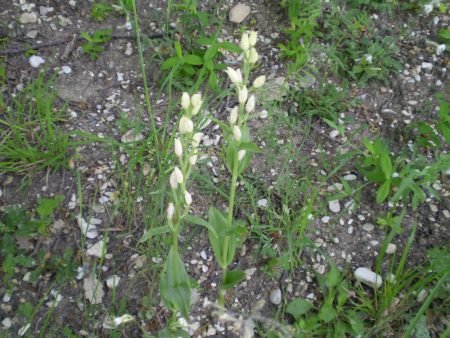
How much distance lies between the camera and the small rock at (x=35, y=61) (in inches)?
109

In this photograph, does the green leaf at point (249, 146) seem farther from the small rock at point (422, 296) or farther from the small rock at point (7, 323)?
the small rock at point (7, 323)

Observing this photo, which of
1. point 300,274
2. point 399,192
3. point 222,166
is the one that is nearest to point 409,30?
point 399,192

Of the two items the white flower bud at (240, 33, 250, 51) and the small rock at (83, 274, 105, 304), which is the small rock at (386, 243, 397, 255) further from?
the small rock at (83, 274, 105, 304)

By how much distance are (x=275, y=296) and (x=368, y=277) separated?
0.44 meters

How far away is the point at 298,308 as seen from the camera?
2.10 metres

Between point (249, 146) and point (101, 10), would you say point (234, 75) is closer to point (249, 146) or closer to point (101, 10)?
point (249, 146)

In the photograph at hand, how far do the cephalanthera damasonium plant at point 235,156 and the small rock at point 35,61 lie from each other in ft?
4.55

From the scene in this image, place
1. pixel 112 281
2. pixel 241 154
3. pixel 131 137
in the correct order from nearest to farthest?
pixel 241 154
pixel 112 281
pixel 131 137

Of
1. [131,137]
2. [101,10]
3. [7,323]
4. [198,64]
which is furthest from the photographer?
[101,10]

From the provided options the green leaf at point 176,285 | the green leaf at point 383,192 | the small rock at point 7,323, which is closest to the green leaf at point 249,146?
the green leaf at point 176,285

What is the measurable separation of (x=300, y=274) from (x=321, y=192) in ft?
1.54

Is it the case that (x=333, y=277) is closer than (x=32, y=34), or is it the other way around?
(x=333, y=277)

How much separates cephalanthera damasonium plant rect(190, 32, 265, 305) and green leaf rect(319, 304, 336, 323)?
1.25ft

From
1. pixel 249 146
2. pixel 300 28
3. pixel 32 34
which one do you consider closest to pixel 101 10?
pixel 32 34
